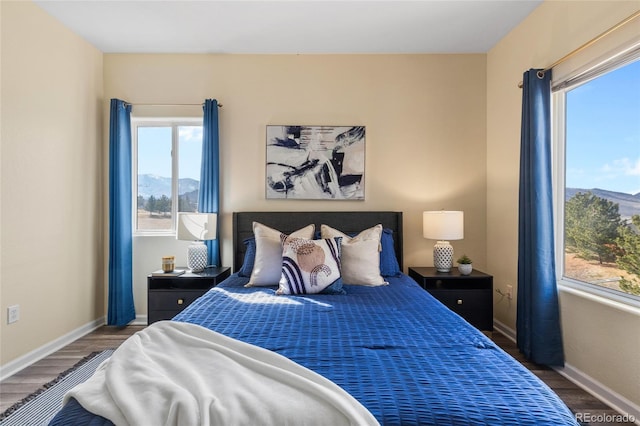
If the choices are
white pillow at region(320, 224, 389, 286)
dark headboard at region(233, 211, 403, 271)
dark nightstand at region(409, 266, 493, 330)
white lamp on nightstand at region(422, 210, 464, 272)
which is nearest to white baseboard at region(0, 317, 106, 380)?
dark headboard at region(233, 211, 403, 271)

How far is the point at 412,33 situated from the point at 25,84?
3150 mm

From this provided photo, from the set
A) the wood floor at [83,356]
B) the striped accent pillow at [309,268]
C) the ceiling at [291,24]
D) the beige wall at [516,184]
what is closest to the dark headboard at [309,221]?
the striped accent pillow at [309,268]

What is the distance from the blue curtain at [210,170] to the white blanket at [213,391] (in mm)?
2085

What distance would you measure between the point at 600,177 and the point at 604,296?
2.55ft

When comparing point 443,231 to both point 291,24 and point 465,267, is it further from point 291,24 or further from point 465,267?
point 291,24

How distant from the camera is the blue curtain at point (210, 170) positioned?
3.47 m

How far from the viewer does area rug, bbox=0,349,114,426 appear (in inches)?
77.9

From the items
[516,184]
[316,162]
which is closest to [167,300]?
[316,162]

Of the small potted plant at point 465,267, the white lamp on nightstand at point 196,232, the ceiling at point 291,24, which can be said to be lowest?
the small potted plant at point 465,267

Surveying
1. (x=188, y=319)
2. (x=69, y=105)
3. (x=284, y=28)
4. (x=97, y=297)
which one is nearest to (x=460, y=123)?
(x=284, y=28)

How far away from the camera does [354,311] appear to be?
6.63 ft

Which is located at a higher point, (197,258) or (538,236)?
(538,236)

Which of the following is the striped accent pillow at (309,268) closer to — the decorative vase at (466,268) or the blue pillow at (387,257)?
the blue pillow at (387,257)

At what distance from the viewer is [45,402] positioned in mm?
2164
